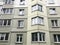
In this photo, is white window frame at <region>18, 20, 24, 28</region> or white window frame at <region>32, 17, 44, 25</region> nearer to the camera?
white window frame at <region>32, 17, 44, 25</region>

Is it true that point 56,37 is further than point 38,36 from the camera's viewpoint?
Yes

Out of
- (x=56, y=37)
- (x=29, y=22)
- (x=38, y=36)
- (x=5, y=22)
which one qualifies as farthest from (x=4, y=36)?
(x=56, y=37)

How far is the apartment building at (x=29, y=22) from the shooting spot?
65.9ft

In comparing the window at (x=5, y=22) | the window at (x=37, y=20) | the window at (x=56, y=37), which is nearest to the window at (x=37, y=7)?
the window at (x=37, y=20)

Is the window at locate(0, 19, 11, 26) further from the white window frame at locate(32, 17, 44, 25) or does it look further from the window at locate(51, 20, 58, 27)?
the window at locate(51, 20, 58, 27)

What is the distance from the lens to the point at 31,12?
73.3 feet

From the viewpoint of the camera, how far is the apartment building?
20.1 m

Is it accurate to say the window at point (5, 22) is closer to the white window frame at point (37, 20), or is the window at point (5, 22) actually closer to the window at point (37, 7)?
the white window frame at point (37, 20)

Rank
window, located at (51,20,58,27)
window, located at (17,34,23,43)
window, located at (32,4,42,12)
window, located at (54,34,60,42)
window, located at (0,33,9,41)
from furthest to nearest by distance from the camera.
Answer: window, located at (32,4,42,12) < window, located at (51,20,58,27) < window, located at (0,33,9,41) < window, located at (17,34,23,43) < window, located at (54,34,60,42)

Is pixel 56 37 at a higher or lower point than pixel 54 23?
lower

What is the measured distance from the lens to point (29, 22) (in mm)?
21547

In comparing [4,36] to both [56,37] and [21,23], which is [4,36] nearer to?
[21,23]

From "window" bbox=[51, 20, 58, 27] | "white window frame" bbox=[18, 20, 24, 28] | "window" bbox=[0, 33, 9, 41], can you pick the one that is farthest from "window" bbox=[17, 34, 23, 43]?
"window" bbox=[51, 20, 58, 27]

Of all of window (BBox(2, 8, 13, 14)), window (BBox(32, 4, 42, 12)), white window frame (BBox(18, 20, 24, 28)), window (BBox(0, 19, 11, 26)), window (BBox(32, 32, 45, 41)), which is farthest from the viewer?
window (BBox(2, 8, 13, 14))
